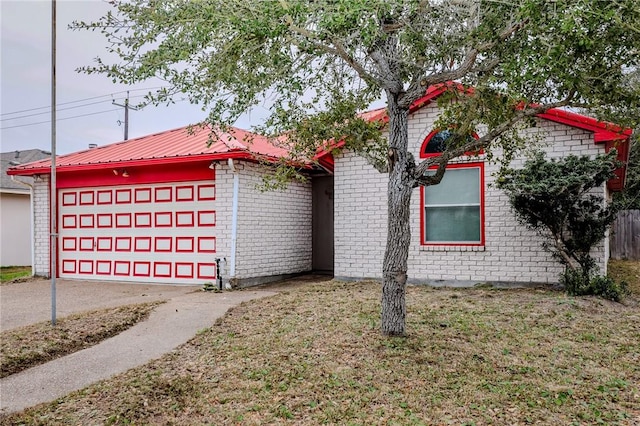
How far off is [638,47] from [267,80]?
339cm

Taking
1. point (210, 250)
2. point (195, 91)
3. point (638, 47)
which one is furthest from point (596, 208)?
point (210, 250)

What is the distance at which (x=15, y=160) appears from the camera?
20.5 m

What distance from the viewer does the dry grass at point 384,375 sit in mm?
3578

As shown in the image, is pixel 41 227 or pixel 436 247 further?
pixel 41 227

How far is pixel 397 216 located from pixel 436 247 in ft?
14.6

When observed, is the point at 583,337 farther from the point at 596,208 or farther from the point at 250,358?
the point at 250,358

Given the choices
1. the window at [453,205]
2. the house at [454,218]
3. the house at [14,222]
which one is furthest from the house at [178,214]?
the house at [14,222]

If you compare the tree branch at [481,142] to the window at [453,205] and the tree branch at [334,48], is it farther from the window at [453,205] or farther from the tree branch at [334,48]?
the window at [453,205]

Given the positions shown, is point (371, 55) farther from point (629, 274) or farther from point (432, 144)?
point (629, 274)

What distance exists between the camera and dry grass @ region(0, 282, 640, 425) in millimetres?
3578

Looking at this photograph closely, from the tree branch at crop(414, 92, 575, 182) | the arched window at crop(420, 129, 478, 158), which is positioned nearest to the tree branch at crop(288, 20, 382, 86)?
the tree branch at crop(414, 92, 575, 182)

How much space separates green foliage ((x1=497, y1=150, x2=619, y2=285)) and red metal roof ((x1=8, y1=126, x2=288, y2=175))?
4.43 m

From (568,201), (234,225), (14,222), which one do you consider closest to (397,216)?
(568,201)

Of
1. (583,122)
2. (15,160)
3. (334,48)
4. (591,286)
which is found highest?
(15,160)
